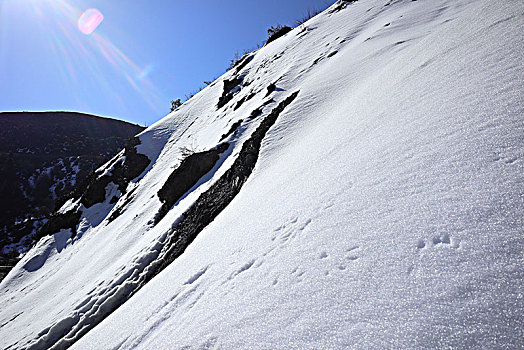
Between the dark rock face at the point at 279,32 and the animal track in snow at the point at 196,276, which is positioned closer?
the animal track in snow at the point at 196,276

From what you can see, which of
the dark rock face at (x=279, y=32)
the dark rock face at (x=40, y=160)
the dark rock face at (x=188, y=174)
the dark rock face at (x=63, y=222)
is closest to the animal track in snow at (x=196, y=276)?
the dark rock face at (x=188, y=174)

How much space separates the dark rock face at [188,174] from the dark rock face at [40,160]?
13.2 m

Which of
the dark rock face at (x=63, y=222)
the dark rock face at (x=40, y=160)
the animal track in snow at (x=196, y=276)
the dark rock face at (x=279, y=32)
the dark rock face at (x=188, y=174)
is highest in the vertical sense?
the dark rock face at (x=40, y=160)

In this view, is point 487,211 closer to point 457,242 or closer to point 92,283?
point 457,242

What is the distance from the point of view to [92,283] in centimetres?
473

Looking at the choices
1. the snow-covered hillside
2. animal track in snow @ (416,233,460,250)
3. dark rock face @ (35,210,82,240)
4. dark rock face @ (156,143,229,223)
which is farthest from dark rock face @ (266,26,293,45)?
animal track in snow @ (416,233,460,250)

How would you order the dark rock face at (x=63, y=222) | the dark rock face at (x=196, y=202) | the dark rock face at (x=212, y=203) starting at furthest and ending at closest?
the dark rock face at (x=63, y=222) → the dark rock face at (x=212, y=203) → the dark rock face at (x=196, y=202)

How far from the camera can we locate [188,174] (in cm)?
679

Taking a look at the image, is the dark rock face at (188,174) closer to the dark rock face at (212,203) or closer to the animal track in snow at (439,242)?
the dark rock face at (212,203)

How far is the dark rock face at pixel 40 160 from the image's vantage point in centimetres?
2210

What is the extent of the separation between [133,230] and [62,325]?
2.51m

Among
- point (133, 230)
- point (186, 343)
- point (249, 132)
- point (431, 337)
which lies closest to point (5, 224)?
point (133, 230)

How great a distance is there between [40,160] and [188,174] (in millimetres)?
35696

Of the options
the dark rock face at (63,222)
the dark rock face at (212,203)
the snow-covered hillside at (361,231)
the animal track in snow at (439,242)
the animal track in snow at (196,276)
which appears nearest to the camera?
the snow-covered hillside at (361,231)
